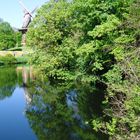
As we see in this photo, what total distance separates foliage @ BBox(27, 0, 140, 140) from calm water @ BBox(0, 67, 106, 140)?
1.16 m

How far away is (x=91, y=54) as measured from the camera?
3272 centimetres

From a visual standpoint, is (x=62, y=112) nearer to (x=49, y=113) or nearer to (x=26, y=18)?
(x=49, y=113)

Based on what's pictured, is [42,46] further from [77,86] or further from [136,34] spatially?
[136,34]

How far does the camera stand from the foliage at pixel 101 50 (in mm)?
15711

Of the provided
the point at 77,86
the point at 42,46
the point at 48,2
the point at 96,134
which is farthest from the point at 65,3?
the point at 96,134

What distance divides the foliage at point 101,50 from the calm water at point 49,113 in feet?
3.82

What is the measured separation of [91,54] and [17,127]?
10.4 metres

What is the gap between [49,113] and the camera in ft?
94.2

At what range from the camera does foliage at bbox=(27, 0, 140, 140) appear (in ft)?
51.5

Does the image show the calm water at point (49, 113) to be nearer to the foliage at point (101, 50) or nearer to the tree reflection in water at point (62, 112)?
the tree reflection in water at point (62, 112)

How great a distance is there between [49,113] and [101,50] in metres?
6.80

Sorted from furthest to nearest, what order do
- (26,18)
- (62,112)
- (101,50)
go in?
(26,18) → (101,50) → (62,112)

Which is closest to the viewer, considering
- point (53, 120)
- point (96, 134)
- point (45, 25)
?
point (96, 134)

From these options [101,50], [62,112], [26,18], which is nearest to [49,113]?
[62,112]
